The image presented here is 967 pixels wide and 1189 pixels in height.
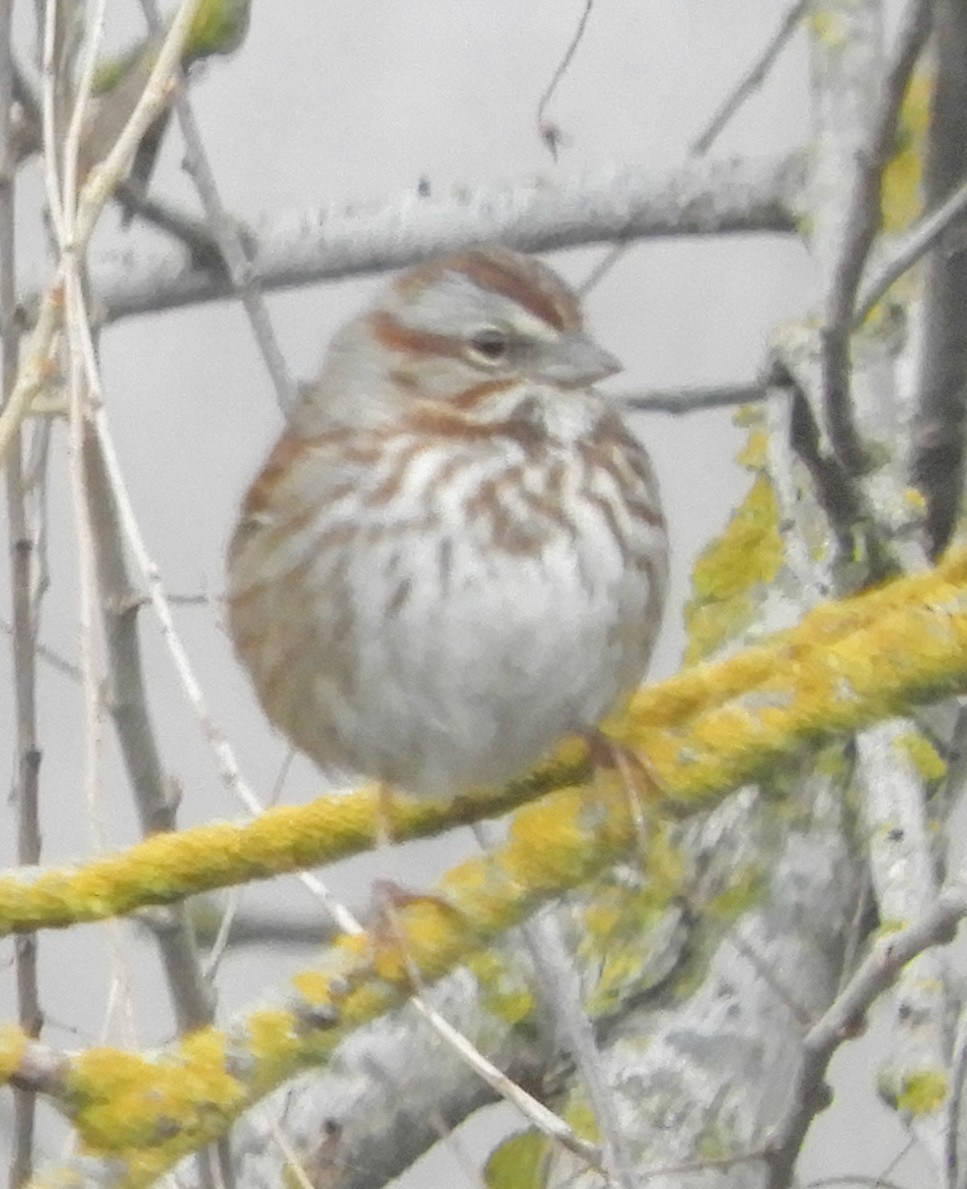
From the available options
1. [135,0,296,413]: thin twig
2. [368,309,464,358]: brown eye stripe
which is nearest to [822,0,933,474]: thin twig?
[368,309,464,358]: brown eye stripe

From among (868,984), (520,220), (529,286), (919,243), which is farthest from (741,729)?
(520,220)

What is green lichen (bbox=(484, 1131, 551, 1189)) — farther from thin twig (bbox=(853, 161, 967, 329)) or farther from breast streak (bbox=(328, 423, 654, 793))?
thin twig (bbox=(853, 161, 967, 329))

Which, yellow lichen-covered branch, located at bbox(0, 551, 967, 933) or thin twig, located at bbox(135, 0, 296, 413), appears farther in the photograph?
thin twig, located at bbox(135, 0, 296, 413)

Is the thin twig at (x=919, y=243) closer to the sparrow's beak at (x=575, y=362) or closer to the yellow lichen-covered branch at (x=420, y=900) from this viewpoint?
the sparrow's beak at (x=575, y=362)

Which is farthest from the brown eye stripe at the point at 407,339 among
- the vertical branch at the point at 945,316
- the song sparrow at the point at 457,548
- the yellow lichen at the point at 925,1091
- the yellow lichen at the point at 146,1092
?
the yellow lichen at the point at 146,1092

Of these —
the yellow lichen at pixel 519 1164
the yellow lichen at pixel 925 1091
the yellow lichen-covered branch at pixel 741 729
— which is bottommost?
the yellow lichen at pixel 519 1164

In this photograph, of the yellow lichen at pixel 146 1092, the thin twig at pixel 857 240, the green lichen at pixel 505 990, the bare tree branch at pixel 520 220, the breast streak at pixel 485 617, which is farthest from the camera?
the bare tree branch at pixel 520 220
